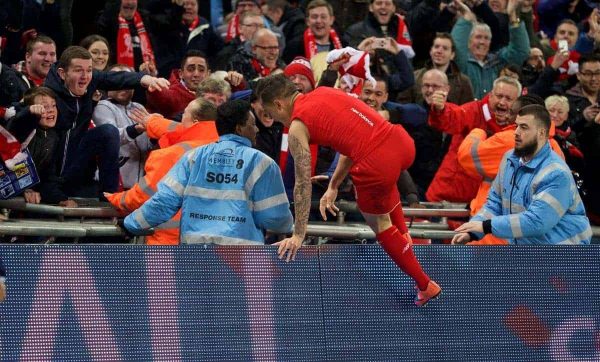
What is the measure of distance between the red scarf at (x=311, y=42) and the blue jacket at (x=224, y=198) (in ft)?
17.0

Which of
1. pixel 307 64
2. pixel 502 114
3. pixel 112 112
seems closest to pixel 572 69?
pixel 502 114

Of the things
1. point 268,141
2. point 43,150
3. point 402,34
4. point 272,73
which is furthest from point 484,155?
point 43,150

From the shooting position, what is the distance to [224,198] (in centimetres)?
858

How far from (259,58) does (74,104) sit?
8.46 ft

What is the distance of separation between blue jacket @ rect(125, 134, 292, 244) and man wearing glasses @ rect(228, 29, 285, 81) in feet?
13.3

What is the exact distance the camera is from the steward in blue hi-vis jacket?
8.58 metres

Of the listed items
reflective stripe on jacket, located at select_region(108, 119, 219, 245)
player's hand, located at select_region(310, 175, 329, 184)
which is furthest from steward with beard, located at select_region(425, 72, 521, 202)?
reflective stripe on jacket, located at select_region(108, 119, 219, 245)

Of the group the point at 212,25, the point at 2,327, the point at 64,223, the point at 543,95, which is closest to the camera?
the point at 2,327

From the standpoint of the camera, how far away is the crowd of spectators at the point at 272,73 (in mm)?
10539

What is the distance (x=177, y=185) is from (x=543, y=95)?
615 centimetres

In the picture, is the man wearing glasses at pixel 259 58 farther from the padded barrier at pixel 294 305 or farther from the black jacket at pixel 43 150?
the padded barrier at pixel 294 305

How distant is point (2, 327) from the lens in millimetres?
7441

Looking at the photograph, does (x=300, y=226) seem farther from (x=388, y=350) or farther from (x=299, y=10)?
(x=299, y=10)

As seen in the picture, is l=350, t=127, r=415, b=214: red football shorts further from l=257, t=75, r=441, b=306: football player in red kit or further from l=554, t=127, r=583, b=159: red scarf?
l=554, t=127, r=583, b=159: red scarf
